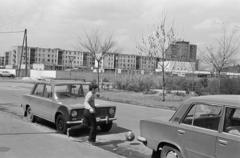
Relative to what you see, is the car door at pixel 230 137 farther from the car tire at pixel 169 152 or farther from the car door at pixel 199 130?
the car tire at pixel 169 152

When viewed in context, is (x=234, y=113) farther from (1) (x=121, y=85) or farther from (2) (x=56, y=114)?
(1) (x=121, y=85)

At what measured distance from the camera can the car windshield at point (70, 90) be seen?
32.4ft

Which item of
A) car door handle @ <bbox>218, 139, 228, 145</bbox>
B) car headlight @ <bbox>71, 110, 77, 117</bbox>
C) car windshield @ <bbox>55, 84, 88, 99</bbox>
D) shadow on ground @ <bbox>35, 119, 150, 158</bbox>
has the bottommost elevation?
shadow on ground @ <bbox>35, 119, 150, 158</bbox>

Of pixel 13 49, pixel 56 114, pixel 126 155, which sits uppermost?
pixel 13 49

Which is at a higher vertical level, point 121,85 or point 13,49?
point 13,49

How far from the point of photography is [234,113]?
4.57 meters

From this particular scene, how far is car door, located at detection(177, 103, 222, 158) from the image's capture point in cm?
464

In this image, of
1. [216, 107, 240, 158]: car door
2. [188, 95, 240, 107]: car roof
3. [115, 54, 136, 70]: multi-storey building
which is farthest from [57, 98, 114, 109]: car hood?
[115, 54, 136, 70]: multi-storey building

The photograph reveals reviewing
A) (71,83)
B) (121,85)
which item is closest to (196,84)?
(121,85)

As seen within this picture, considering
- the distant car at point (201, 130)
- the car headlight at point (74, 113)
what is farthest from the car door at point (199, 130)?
the car headlight at point (74, 113)

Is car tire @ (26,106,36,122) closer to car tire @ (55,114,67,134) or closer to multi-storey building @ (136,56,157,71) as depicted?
car tire @ (55,114,67,134)

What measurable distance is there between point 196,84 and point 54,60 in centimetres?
10809

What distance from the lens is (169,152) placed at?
5434 millimetres

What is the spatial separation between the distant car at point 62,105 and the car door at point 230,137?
5.00 meters
